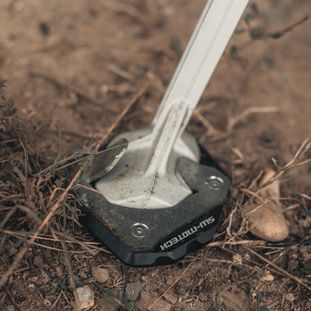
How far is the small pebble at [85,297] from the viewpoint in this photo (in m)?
1.23

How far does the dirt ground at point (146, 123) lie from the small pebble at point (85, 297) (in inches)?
0.5

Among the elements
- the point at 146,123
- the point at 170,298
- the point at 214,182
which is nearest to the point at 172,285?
the point at 170,298

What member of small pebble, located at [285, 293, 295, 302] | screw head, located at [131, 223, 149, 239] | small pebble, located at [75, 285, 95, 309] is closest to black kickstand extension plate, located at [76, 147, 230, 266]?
screw head, located at [131, 223, 149, 239]

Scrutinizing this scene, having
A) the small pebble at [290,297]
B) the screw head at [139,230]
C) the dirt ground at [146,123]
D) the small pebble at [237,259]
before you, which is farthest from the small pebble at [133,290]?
the small pebble at [290,297]

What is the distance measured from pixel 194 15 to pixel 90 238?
120 cm

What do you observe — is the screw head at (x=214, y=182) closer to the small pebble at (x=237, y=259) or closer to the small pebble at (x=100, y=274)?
the small pebble at (x=237, y=259)

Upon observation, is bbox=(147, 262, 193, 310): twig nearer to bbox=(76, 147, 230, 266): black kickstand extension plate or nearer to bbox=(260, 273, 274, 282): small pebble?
bbox=(76, 147, 230, 266): black kickstand extension plate

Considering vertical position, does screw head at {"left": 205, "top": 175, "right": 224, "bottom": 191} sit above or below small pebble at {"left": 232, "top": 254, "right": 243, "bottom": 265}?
above

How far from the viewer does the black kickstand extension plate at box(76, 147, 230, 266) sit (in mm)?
1227

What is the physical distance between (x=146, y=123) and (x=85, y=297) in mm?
685

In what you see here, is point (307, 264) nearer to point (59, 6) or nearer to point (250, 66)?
point (250, 66)

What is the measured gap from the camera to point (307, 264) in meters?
1.38

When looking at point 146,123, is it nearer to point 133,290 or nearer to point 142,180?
point 142,180

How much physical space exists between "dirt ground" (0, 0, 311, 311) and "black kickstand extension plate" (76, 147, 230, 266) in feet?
0.16
